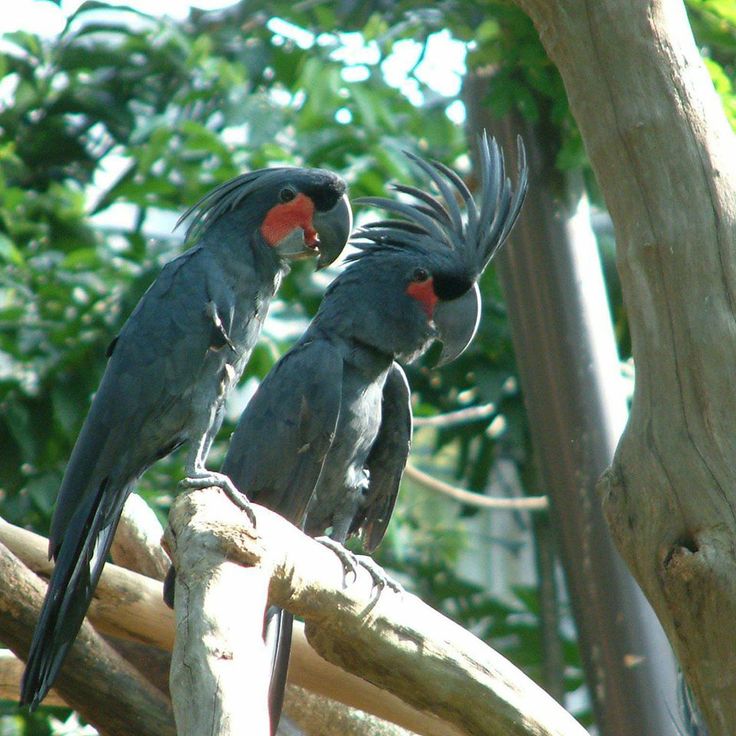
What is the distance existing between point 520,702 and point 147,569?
161 cm

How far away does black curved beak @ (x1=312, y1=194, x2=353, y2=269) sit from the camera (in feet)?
10.6

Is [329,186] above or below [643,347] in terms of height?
above

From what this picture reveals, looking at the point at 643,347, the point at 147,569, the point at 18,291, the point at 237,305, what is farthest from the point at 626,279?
the point at 18,291

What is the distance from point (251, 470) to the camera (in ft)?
10.3

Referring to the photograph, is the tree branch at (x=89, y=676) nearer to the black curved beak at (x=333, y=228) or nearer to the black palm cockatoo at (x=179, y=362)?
the black palm cockatoo at (x=179, y=362)

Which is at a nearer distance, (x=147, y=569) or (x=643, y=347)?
(x=643, y=347)

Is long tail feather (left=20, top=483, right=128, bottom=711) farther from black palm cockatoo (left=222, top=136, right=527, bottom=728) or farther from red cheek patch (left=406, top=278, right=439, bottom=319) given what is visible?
red cheek patch (left=406, top=278, right=439, bottom=319)

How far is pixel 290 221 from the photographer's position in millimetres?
3207

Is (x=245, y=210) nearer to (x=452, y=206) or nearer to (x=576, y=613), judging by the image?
(x=452, y=206)

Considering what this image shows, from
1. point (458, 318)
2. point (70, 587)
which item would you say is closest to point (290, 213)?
point (458, 318)

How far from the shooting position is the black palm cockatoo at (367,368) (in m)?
3.10

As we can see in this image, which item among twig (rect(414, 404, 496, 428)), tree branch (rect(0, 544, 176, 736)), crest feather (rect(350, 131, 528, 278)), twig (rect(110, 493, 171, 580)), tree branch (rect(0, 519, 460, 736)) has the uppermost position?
twig (rect(414, 404, 496, 428))

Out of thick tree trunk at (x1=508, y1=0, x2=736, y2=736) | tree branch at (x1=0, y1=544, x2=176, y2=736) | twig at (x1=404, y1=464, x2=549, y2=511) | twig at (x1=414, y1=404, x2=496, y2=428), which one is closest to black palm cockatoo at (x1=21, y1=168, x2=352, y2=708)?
tree branch at (x1=0, y1=544, x2=176, y2=736)

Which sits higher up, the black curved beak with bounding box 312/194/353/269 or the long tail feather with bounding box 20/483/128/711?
the black curved beak with bounding box 312/194/353/269
